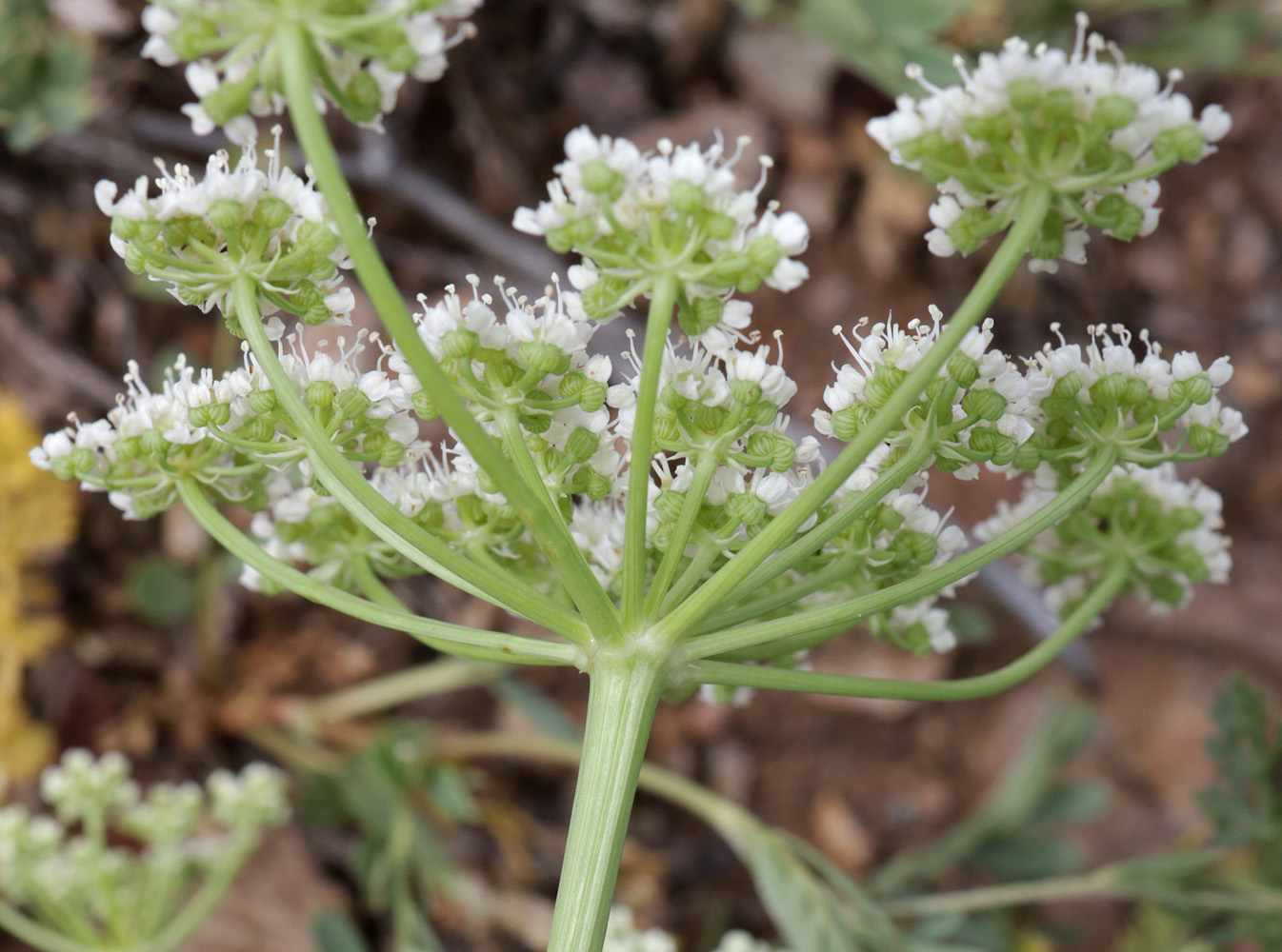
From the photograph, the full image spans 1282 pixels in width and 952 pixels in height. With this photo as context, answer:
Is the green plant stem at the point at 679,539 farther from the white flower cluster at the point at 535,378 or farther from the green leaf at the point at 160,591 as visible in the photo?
the green leaf at the point at 160,591

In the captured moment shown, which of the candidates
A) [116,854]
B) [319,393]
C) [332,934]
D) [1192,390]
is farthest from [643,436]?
[116,854]

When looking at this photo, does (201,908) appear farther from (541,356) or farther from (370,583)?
(541,356)

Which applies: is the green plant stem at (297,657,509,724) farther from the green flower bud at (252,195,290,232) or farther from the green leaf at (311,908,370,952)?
the green flower bud at (252,195,290,232)

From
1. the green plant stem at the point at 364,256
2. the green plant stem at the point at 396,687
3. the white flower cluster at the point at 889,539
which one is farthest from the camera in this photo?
the green plant stem at the point at 396,687

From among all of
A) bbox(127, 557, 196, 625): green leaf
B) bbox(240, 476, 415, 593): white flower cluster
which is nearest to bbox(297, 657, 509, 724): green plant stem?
bbox(127, 557, 196, 625): green leaf

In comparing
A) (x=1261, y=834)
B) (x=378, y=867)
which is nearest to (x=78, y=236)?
(x=378, y=867)

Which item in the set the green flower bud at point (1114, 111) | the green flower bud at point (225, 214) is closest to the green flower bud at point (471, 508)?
the green flower bud at point (225, 214)
